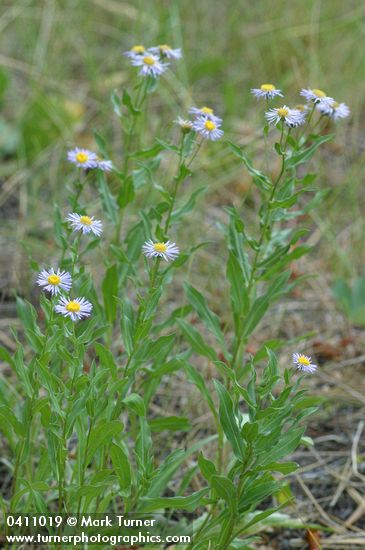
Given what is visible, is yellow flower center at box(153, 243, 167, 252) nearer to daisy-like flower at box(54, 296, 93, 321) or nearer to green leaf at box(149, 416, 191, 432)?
daisy-like flower at box(54, 296, 93, 321)

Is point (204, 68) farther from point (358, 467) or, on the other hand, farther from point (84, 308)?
point (84, 308)

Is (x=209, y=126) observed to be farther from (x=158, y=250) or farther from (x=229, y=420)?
(x=229, y=420)

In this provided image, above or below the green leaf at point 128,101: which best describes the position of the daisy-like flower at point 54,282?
below

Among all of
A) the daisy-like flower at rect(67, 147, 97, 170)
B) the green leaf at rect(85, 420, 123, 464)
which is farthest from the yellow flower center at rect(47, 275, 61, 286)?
the daisy-like flower at rect(67, 147, 97, 170)

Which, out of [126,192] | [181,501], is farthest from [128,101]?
[181,501]

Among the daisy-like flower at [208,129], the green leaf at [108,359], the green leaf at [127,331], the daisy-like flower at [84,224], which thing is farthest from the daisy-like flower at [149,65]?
the green leaf at [108,359]

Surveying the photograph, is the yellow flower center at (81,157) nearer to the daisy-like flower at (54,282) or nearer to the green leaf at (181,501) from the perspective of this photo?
the daisy-like flower at (54,282)

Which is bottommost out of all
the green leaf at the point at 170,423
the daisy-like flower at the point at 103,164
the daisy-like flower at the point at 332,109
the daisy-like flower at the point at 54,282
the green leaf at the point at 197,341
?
the green leaf at the point at 170,423
